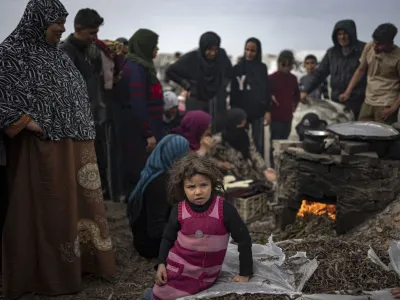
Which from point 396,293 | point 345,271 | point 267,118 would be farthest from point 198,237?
point 267,118

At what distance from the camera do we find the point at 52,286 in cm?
306

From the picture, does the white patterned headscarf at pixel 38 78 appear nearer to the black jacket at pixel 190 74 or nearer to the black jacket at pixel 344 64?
the black jacket at pixel 190 74

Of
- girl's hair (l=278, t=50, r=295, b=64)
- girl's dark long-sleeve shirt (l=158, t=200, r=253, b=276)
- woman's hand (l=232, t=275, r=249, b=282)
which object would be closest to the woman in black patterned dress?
girl's dark long-sleeve shirt (l=158, t=200, r=253, b=276)

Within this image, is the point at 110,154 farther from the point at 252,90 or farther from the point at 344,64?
the point at 344,64

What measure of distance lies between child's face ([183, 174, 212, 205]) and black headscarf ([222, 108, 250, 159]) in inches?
120

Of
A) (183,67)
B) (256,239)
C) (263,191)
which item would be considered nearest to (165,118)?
(183,67)

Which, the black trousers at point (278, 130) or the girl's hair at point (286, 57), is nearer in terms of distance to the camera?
the girl's hair at point (286, 57)

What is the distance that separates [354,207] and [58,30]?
8.83ft

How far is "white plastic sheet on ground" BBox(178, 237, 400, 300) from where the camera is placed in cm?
231

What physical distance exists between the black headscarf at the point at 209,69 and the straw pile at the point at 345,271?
11.6 ft

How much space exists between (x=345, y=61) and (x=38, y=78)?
12.6 ft

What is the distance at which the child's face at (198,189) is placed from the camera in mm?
2361

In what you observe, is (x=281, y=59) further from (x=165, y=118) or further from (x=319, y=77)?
(x=165, y=118)

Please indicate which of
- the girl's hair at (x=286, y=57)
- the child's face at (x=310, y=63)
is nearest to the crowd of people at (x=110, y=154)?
the girl's hair at (x=286, y=57)
